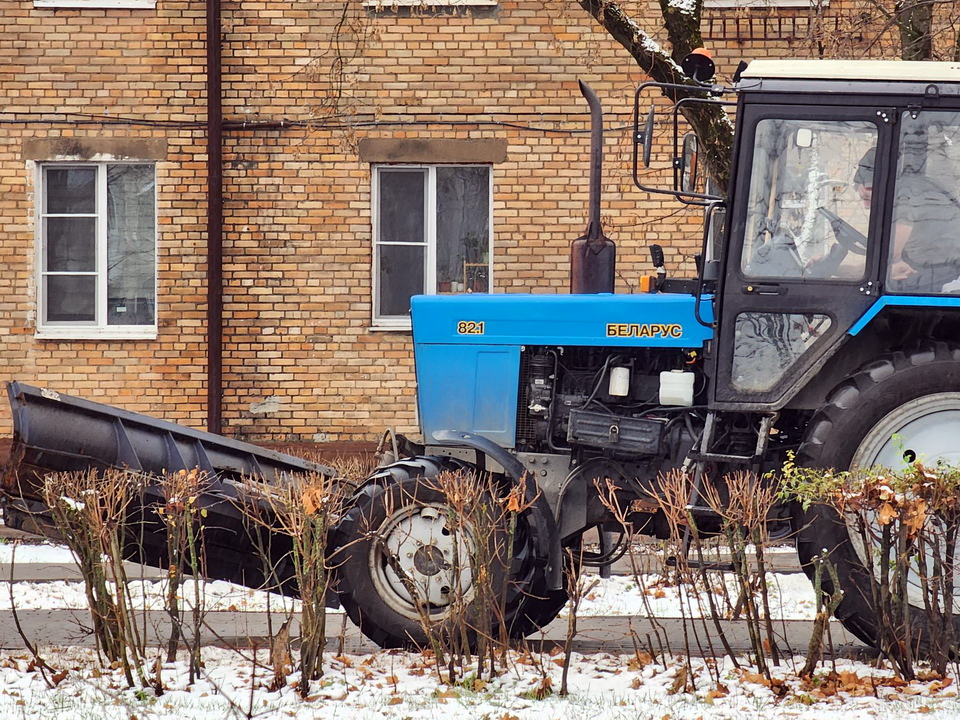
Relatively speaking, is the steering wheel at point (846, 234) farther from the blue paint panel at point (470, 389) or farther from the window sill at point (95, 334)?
the window sill at point (95, 334)

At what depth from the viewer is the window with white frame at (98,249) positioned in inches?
430

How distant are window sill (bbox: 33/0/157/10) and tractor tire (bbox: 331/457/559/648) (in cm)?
701

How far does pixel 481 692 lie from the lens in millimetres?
4555

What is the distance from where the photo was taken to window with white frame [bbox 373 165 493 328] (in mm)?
10953

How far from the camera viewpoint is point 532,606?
5340 mm

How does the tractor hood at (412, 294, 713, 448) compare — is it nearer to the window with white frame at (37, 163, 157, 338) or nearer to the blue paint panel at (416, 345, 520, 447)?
the blue paint panel at (416, 345, 520, 447)

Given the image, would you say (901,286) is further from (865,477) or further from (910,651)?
(910,651)

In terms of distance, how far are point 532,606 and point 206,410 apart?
6190mm

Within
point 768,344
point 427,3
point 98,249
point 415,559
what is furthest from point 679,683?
point 98,249

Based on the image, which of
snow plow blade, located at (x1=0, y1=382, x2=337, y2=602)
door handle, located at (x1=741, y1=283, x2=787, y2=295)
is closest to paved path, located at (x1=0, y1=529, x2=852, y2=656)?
snow plow blade, located at (x1=0, y1=382, x2=337, y2=602)

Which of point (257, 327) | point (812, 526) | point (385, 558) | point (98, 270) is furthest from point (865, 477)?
point (98, 270)

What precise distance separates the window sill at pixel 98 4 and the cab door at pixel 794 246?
23.8ft

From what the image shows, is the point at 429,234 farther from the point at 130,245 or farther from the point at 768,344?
the point at 768,344

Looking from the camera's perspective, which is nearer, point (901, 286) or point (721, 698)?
point (721, 698)
